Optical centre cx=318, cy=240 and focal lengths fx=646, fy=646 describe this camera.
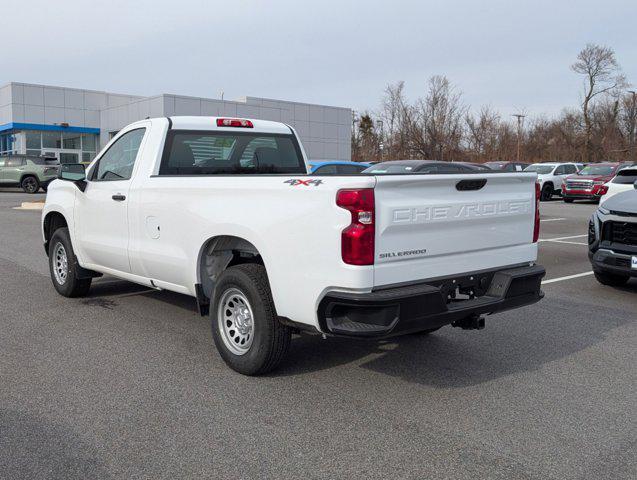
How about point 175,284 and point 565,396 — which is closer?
point 565,396

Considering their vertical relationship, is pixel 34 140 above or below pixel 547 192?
above

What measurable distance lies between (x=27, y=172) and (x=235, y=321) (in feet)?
101

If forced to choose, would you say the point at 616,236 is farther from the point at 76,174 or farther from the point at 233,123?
the point at 76,174

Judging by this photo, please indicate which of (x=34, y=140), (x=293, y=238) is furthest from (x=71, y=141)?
(x=293, y=238)

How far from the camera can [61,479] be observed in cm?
330

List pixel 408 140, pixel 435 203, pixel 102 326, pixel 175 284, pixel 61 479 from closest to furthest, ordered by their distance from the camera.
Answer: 1. pixel 61 479
2. pixel 435 203
3. pixel 175 284
4. pixel 102 326
5. pixel 408 140

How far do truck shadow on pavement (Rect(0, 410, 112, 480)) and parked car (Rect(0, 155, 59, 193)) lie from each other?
30.5 meters

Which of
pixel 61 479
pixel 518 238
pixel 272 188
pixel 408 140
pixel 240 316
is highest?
pixel 408 140

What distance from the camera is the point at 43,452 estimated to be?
11.8ft

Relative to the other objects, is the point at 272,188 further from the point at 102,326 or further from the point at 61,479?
the point at 102,326

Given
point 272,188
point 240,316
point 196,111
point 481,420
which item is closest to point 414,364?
point 481,420

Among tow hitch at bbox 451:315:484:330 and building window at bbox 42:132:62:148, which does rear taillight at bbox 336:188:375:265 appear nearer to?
tow hitch at bbox 451:315:484:330

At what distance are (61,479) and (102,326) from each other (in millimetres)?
3130

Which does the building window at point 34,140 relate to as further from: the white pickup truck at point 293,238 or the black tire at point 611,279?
the black tire at point 611,279
